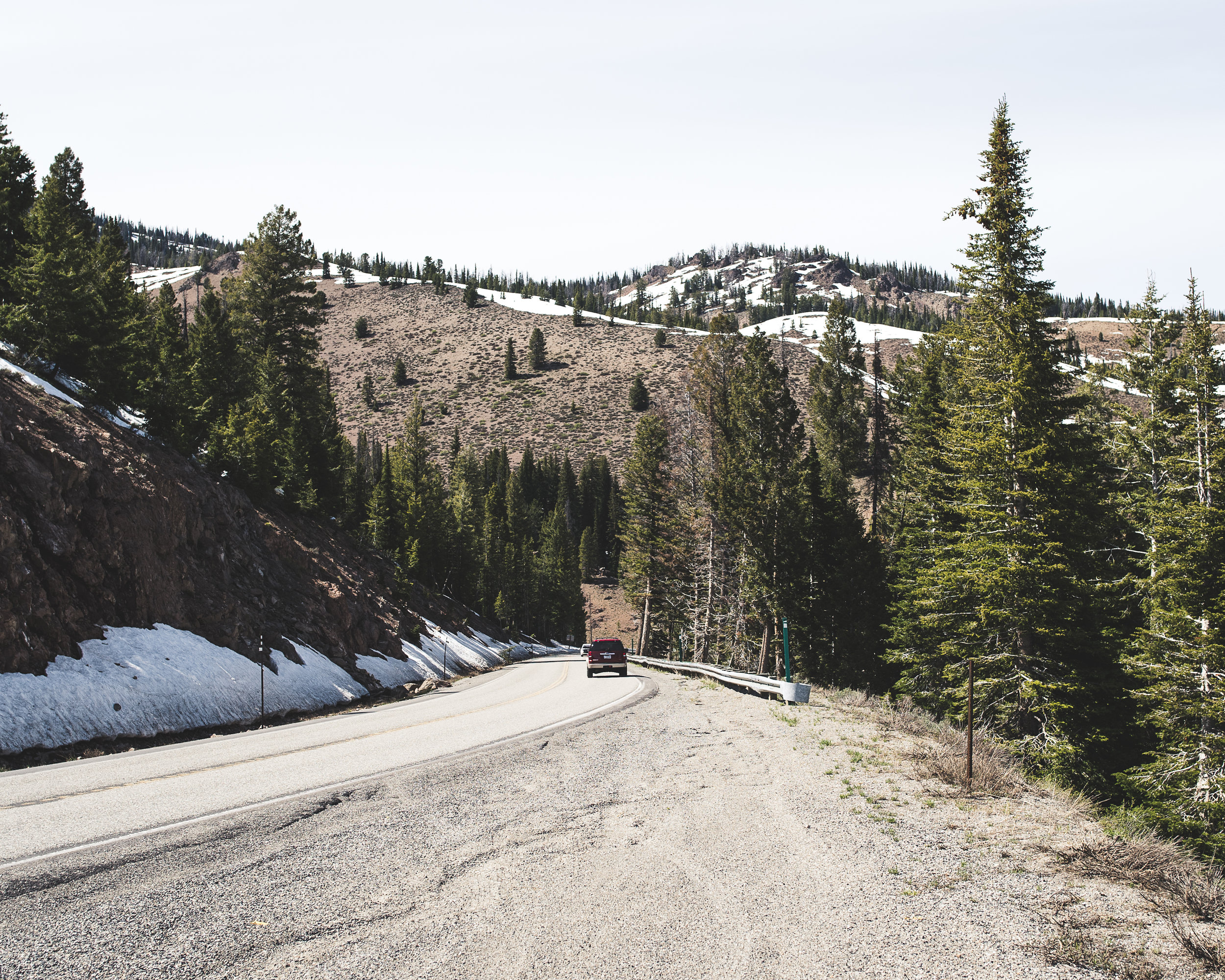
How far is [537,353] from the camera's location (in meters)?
160

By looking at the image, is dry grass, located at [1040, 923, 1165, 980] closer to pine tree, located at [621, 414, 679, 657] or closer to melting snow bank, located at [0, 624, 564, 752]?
melting snow bank, located at [0, 624, 564, 752]

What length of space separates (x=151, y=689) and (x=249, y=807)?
946cm

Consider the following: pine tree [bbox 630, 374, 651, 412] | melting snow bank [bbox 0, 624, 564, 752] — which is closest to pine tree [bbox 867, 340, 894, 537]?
melting snow bank [bbox 0, 624, 564, 752]

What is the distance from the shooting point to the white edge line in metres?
6.16

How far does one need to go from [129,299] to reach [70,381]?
543 inches

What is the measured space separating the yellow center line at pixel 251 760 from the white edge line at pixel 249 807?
6.33 feet

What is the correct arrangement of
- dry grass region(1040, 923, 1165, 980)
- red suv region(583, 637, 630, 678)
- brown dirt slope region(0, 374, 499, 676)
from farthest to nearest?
1. red suv region(583, 637, 630, 678)
2. brown dirt slope region(0, 374, 499, 676)
3. dry grass region(1040, 923, 1165, 980)

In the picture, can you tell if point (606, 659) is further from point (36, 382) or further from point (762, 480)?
point (36, 382)

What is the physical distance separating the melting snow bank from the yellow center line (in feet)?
14.7

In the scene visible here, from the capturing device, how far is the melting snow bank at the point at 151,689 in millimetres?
12859

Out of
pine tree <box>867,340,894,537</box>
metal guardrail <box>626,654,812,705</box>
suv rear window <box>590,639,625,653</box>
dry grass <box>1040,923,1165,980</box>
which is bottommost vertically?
suv rear window <box>590,639,625,653</box>

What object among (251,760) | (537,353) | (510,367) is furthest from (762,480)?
(537,353)

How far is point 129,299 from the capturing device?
116 ft

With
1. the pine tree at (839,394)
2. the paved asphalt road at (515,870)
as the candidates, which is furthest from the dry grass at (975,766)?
the pine tree at (839,394)
